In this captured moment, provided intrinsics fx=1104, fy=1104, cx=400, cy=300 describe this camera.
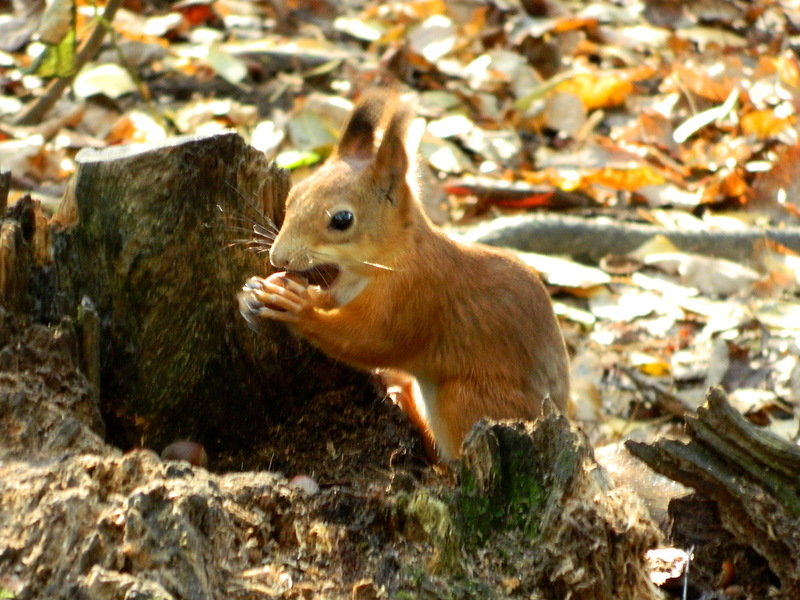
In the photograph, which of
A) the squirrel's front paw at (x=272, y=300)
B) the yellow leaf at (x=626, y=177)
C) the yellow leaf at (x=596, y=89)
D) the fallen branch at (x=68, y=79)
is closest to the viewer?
the squirrel's front paw at (x=272, y=300)

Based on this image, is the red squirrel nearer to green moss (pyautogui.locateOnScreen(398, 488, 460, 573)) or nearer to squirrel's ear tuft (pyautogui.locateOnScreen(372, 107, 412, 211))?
squirrel's ear tuft (pyautogui.locateOnScreen(372, 107, 412, 211))

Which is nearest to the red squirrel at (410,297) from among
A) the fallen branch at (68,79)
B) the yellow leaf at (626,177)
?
the fallen branch at (68,79)

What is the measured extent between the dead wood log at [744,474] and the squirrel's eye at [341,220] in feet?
3.54

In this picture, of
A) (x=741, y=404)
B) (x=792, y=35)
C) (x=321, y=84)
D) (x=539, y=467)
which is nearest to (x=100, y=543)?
(x=539, y=467)

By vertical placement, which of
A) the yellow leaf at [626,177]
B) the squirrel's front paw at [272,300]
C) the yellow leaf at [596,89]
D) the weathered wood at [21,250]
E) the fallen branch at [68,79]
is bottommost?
the yellow leaf at [626,177]

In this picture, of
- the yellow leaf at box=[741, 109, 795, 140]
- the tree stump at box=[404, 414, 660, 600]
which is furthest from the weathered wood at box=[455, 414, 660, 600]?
the yellow leaf at box=[741, 109, 795, 140]

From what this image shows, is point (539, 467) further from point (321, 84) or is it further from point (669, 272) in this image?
point (321, 84)

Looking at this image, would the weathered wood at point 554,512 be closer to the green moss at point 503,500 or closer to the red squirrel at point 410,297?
the green moss at point 503,500

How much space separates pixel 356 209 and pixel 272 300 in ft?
1.23

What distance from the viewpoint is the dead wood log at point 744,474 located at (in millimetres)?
2088

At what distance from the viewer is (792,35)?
22.4ft

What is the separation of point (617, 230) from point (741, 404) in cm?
127

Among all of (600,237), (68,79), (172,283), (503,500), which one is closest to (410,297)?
(172,283)

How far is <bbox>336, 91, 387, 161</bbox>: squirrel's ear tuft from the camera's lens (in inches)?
119
